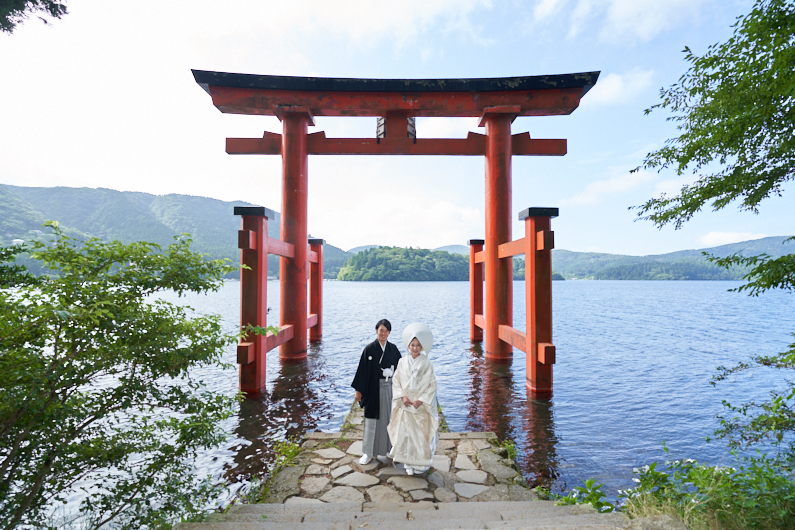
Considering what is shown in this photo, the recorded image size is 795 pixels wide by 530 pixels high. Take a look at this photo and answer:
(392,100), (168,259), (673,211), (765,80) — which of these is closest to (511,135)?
(392,100)

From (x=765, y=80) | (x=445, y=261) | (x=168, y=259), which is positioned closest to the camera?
(x=168, y=259)

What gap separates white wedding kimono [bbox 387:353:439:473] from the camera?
397 cm

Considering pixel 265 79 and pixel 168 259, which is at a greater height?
pixel 265 79

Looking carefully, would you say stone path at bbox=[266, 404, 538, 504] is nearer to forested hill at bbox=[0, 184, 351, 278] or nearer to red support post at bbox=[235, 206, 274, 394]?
Answer: red support post at bbox=[235, 206, 274, 394]

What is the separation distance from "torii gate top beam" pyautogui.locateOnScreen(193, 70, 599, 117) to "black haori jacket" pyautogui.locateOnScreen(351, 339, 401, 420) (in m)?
6.97

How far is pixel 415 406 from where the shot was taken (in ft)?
13.0

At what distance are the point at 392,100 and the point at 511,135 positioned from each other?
3.10 m

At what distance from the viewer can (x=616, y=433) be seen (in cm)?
620

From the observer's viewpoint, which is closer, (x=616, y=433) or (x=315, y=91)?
(x=616, y=433)

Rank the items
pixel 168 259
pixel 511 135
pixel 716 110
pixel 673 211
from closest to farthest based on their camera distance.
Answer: pixel 168 259, pixel 716 110, pixel 673 211, pixel 511 135

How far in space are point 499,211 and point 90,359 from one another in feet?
28.0

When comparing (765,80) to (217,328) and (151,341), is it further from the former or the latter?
(151,341)

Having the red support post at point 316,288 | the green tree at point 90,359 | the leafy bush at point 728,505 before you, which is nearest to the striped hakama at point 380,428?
the green tree at point 90,359

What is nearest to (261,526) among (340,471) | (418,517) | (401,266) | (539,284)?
(418,517)
